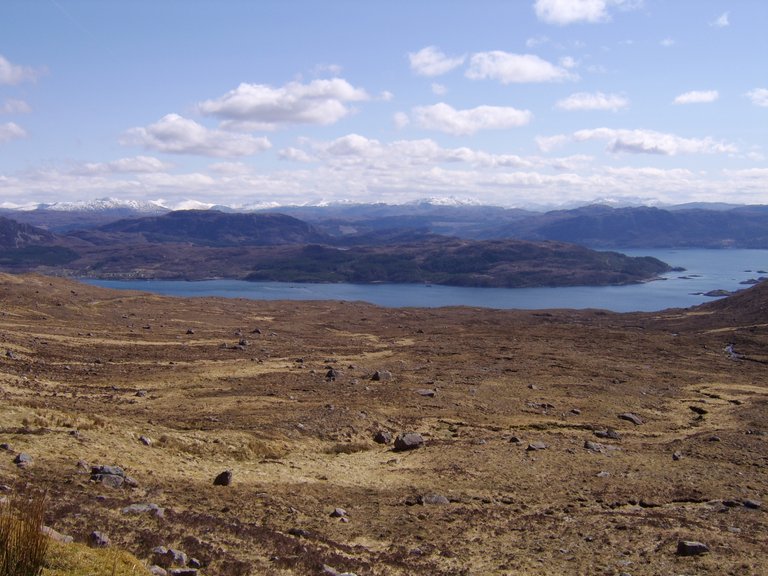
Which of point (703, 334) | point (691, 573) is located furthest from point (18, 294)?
point (703, 334)

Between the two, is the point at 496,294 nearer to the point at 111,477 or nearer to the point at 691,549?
the point at 691,549

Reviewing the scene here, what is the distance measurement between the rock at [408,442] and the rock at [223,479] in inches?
330

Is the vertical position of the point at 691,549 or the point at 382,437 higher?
the point at 691,549

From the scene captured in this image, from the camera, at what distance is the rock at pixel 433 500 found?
18125 mm

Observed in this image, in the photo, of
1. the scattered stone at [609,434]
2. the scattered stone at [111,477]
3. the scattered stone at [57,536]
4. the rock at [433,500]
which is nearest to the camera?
the scattered stone at [57,536]

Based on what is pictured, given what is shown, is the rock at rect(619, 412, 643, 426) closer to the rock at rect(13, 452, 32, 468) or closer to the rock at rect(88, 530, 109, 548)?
the rock at rect(13, 452, 32, 468)

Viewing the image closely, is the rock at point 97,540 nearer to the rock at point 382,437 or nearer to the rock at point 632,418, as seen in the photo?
the rock at point 382,437

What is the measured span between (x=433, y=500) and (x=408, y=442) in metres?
6.53

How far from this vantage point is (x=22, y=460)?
15914mm

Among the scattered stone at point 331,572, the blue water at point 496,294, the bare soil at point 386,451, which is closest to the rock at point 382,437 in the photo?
the bare soil at point 386,451

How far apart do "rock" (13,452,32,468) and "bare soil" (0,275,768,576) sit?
306 millimetres

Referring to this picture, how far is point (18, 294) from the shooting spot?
61.0 metres

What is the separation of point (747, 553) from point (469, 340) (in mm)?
47155

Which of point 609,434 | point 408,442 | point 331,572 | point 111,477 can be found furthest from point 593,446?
point 111,477
